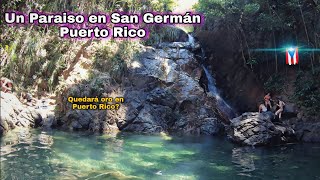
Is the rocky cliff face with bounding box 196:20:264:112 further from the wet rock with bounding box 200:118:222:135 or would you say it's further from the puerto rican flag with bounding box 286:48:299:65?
the wet rock with bounding box 200:118:222:135

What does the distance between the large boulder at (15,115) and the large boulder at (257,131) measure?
6812mm

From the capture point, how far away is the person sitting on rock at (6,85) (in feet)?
Answer: 38.8

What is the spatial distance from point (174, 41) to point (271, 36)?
4764 mm

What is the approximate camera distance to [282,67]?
49.0 ft

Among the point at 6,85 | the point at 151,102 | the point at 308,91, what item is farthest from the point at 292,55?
the point at 6,85

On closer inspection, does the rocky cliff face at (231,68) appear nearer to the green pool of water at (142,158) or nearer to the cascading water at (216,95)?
the cascading water at (216,95)

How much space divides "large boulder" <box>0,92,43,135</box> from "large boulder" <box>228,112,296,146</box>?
6.81 metres

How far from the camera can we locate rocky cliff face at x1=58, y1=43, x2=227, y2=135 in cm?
1168

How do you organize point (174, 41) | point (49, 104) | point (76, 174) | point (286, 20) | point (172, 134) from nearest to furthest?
point (76, 174) → point (172, 134) → point (49, 104) → point (286, 20) → point (174, 41)

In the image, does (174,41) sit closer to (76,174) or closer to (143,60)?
(143,60)

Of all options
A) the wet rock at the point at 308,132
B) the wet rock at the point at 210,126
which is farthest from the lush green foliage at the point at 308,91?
the wet rock at the point at 210,126

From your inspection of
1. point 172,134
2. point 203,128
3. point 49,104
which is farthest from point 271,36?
point 49,104

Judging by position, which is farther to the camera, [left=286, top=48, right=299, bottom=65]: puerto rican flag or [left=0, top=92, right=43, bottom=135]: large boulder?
[left=286, top=48, right=299, bottom=65]: puerto rican flag

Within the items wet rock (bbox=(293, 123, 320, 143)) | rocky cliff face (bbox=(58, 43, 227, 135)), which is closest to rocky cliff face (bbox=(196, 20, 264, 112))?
rocky cliff face (bbox=(58, 43, 227, 135))
